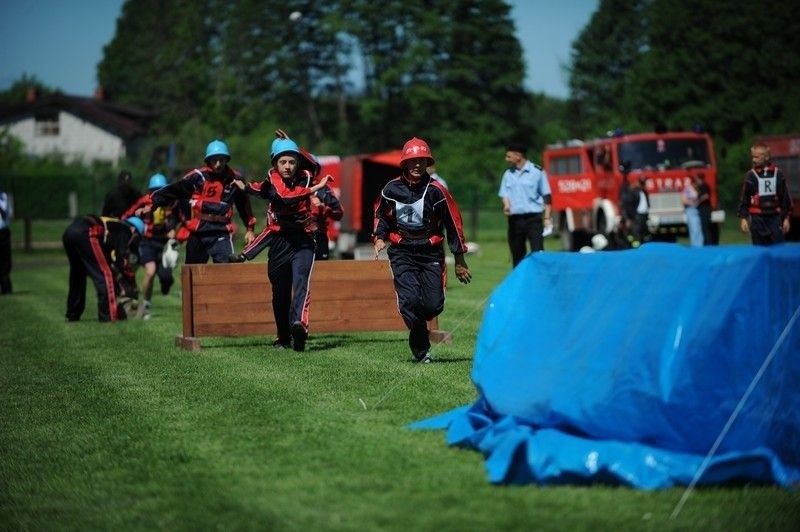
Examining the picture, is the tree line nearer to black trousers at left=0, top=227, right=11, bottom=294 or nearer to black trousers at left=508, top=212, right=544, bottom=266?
black trousers at left=0, top=227, right=11, bottom=294

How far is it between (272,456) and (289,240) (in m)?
6.17

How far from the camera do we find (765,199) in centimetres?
1895

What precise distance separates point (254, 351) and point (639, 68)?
6776 centimetres

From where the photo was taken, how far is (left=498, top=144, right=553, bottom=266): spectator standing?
61.6ft

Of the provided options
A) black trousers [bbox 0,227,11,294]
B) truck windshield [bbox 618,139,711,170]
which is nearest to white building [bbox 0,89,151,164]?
truck windshield [bbox 618,139,711,170]

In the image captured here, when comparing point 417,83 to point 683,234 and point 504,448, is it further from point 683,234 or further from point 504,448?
point 504,448

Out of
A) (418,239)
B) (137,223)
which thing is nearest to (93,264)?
(137,223)

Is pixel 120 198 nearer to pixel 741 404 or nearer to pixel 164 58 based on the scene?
pixel 741 404

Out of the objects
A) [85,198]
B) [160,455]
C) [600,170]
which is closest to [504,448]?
[160,455]

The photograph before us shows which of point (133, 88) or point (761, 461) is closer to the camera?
point (761, 461)

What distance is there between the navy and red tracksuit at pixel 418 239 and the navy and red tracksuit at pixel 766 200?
7.32 metres

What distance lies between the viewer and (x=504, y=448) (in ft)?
24.3

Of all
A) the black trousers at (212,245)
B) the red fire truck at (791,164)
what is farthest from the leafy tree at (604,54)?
the black trousers at (212,245)

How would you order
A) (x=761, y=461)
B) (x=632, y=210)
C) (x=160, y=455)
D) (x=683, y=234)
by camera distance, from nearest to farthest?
(x=761, y=461) → (x=160, y=455) → (x=632, y=210) → (x=683, y=234)
